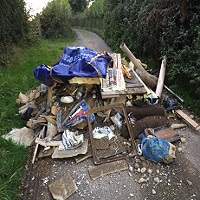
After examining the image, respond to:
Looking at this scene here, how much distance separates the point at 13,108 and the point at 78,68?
80.5 inches

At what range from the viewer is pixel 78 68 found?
4.24 m

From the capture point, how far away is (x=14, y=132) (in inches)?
160

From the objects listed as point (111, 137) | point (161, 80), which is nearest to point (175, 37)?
point (161, 80)

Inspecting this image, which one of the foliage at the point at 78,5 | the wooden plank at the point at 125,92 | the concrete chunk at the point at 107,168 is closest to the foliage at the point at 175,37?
the wooden plank at the point at 125,92

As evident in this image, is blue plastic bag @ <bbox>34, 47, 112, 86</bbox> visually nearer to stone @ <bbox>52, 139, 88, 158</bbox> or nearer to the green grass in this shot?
the green grass

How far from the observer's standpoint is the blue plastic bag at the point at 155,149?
Result: 3123 mm

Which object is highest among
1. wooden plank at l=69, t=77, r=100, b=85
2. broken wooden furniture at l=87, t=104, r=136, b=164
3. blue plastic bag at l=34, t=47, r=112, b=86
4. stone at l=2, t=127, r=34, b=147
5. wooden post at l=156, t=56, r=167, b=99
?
blue plastic bag at l=34, t=47, r=112, b=86

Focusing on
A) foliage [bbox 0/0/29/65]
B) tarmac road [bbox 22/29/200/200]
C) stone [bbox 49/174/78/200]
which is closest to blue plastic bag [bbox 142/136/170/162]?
tarmac road [bbox 22/29/200/200]

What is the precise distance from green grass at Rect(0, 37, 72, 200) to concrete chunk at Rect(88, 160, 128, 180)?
109 cm

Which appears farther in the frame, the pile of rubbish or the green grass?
the pile of rubbish

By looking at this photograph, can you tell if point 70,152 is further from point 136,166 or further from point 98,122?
point 136,166

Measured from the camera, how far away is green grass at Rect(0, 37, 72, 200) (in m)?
3.00

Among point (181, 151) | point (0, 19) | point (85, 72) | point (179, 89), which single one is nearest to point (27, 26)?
point (0, 19)

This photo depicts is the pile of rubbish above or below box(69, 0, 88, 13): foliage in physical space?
below
